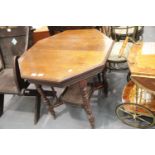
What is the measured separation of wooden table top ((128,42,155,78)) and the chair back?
1077mm

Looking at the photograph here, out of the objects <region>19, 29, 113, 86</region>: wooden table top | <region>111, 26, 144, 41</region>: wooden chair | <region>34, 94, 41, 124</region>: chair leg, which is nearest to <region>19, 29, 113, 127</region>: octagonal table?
<region>19, 29, 113, 86</region>: wooden table top

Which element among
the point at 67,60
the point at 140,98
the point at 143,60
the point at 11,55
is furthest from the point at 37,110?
the point at 143,60

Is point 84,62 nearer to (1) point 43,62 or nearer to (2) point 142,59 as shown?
(1) point 43,62

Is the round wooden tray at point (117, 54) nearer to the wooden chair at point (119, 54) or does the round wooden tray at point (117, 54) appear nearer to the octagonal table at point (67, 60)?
the wooden chair at point (119, 54)

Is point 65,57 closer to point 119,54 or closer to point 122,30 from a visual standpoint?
point 119,54

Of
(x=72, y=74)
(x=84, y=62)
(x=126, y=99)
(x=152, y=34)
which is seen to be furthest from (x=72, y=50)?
(x=152, y=34)

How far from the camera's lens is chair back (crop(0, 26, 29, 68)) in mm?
2152

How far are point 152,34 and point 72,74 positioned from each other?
2710 millimetres

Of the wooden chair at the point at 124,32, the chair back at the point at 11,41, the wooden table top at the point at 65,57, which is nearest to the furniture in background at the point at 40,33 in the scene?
the chair back at the point at 11,41

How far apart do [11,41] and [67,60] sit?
89cm

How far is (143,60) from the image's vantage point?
1.68m

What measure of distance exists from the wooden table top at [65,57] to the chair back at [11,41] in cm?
27

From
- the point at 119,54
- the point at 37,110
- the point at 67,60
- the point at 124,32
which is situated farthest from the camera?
the point at 124,32

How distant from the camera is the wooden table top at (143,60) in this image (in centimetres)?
155
